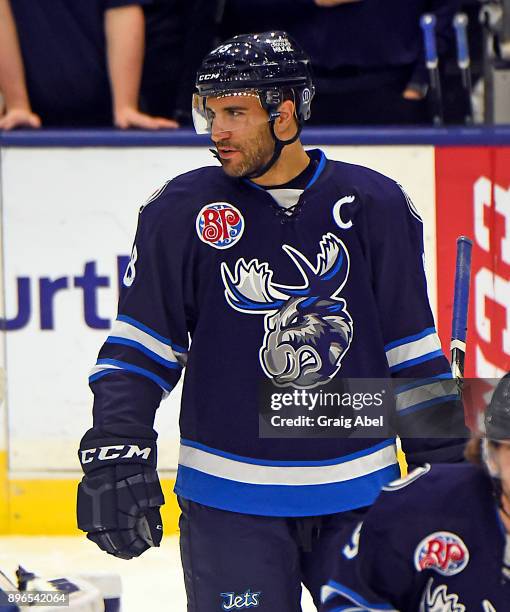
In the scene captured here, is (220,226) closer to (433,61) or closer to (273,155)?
(273,155)

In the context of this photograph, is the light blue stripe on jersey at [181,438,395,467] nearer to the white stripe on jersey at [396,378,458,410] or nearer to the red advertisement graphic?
the white stripe on jersey at [396,378,458,410]

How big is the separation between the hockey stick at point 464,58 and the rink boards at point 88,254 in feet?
1.22

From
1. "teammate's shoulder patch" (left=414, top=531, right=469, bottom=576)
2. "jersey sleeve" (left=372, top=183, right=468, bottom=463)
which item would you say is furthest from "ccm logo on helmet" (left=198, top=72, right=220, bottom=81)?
"teammate's shoulder patch" (left=414, top=531, right=469, bottom=576)

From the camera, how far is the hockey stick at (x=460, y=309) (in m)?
2.65

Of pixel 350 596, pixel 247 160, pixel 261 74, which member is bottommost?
pixel 350 596

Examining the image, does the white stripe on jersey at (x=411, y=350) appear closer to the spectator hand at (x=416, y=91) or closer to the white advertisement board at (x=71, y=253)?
the white advertisement board at (x=71, y=253)

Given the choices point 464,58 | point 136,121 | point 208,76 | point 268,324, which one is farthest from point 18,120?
point 268,324

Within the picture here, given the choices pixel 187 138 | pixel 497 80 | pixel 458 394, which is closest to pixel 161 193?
pixel 458 394

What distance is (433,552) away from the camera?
191cm

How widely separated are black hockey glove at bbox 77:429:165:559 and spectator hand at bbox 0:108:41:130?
→ 1787 mm

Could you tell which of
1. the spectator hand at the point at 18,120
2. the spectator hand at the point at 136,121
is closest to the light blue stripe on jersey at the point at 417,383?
the spectator hand at the point at 136,121

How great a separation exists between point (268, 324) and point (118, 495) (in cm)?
35

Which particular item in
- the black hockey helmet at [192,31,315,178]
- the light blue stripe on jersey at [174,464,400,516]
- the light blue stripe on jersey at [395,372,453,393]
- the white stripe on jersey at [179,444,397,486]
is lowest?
the light blue stripe on jersey at [174,464,400,516]

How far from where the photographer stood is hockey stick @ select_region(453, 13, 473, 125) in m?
4.21
